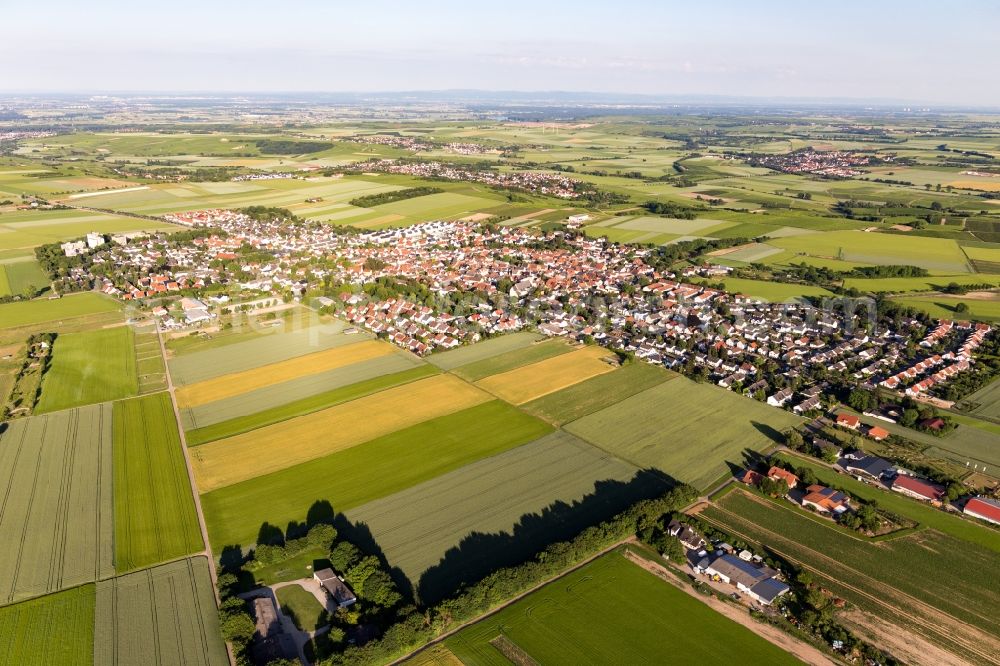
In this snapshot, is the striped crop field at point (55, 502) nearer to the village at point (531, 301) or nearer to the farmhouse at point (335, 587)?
the farmhouse at point (335, 587)

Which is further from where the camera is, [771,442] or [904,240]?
[904,240]

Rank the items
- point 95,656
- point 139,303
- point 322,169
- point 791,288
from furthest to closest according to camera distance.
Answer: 1. point 322,169
2. point 791,288
3. point 139,303
4. point 95,656

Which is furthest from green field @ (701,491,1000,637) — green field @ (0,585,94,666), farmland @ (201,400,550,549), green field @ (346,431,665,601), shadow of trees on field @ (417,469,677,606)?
green field @ (0,585,94,666)

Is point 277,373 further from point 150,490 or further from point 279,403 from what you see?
point 150,490

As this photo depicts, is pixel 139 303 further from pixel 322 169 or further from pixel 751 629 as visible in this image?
pixel 322 169

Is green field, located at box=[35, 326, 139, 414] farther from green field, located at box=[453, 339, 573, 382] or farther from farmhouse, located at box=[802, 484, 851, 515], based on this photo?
farmhouse, located at box=[802, 484, 851, 515]

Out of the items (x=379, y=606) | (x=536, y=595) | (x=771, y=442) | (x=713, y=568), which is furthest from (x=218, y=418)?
(x=771, y=442)
